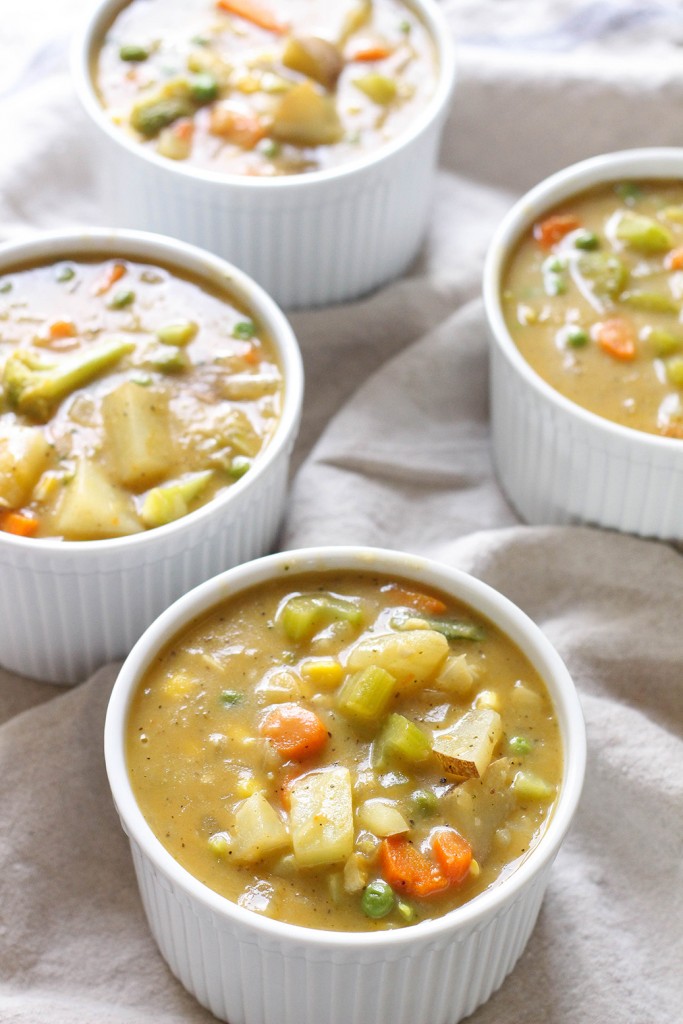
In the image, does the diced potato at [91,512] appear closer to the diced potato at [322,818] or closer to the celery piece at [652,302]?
the diced potato at [322,818]

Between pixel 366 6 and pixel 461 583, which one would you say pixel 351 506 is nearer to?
pixel 461 583

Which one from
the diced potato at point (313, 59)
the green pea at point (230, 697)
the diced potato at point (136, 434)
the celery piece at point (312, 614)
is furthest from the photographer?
the diced potato at point (313, 59)

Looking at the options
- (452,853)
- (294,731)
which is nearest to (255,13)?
(294,731)

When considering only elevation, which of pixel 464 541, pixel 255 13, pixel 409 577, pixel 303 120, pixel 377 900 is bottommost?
pixel 464 541

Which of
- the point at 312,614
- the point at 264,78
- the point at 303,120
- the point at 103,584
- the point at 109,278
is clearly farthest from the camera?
the point at 264,78

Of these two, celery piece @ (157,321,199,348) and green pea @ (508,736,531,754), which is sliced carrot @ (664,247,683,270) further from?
green pea @ (508,736,531,754)

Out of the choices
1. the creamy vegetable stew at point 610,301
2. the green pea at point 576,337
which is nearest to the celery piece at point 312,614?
the creamy vegetable stew at point 610,301

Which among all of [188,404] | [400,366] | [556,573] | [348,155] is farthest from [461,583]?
[348,155]

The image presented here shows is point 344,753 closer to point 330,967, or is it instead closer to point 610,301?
point 330,967
